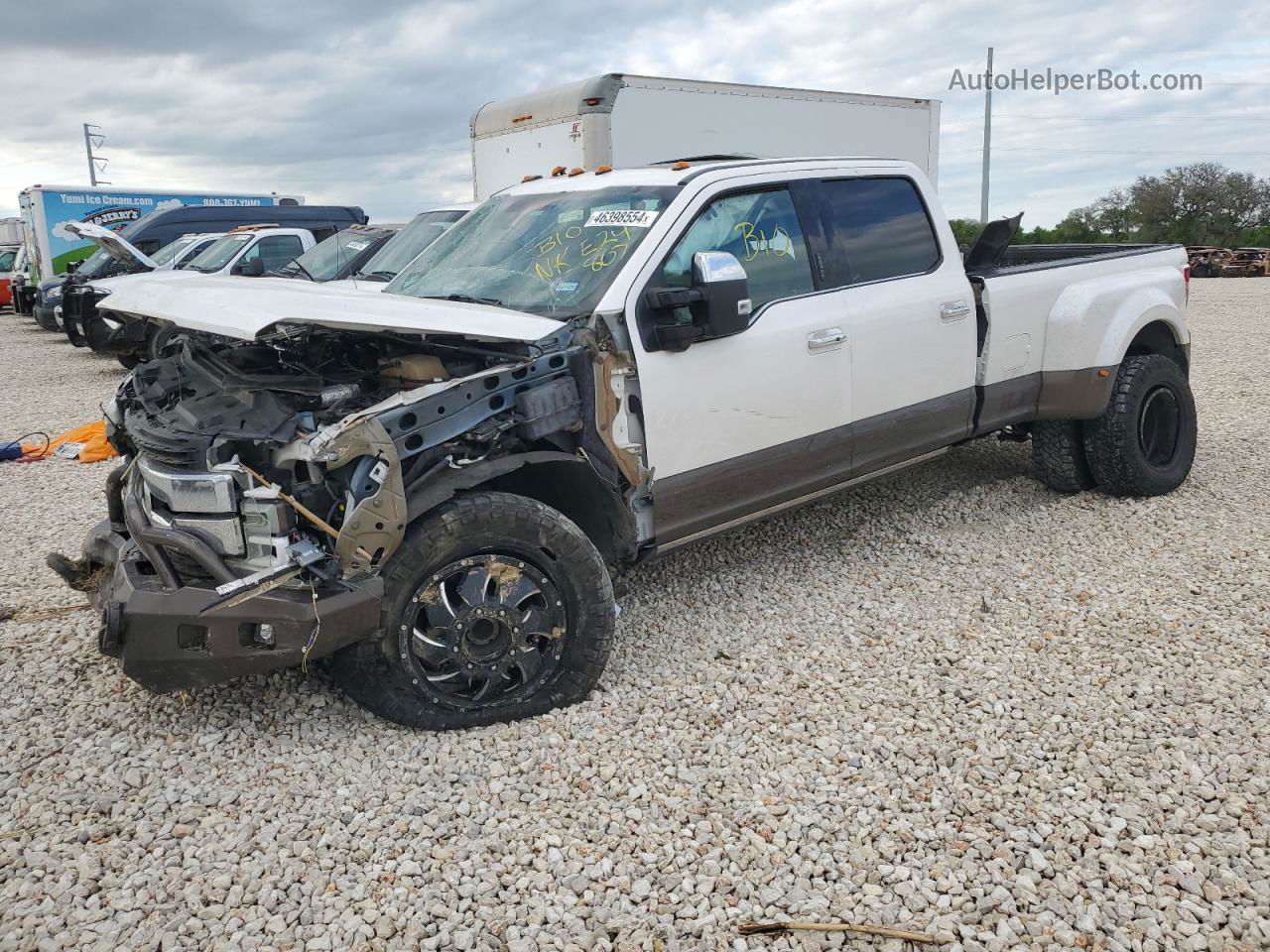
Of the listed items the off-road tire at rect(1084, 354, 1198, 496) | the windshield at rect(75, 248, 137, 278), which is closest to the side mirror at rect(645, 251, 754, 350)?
the off-road tire at rect(1084, 354, 1198, 496)

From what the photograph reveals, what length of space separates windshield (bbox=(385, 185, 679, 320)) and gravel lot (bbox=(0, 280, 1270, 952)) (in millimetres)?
1518

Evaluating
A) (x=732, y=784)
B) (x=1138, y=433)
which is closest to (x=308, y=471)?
(x=732, y=784)

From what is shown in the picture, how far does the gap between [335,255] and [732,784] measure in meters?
9.04

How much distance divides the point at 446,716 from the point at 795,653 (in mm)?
1477

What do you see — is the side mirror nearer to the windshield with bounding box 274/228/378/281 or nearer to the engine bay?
the engine bay

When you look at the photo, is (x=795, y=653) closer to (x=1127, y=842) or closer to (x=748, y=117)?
(x=1127, y=842)

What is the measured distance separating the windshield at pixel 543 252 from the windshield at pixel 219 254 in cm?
916

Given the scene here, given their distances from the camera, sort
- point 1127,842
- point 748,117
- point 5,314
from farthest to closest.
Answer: point 5,314
point 748,117
point 1127,842

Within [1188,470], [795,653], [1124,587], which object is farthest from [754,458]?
[1188,470]

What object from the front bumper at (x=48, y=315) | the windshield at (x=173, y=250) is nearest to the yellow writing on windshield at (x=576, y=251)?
the windshield at (x=173, y=250)

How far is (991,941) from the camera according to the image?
2512 millimetres

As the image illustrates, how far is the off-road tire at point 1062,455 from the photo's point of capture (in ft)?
19.4

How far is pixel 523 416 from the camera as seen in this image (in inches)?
140

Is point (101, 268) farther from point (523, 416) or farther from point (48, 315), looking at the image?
point (523, 416)
